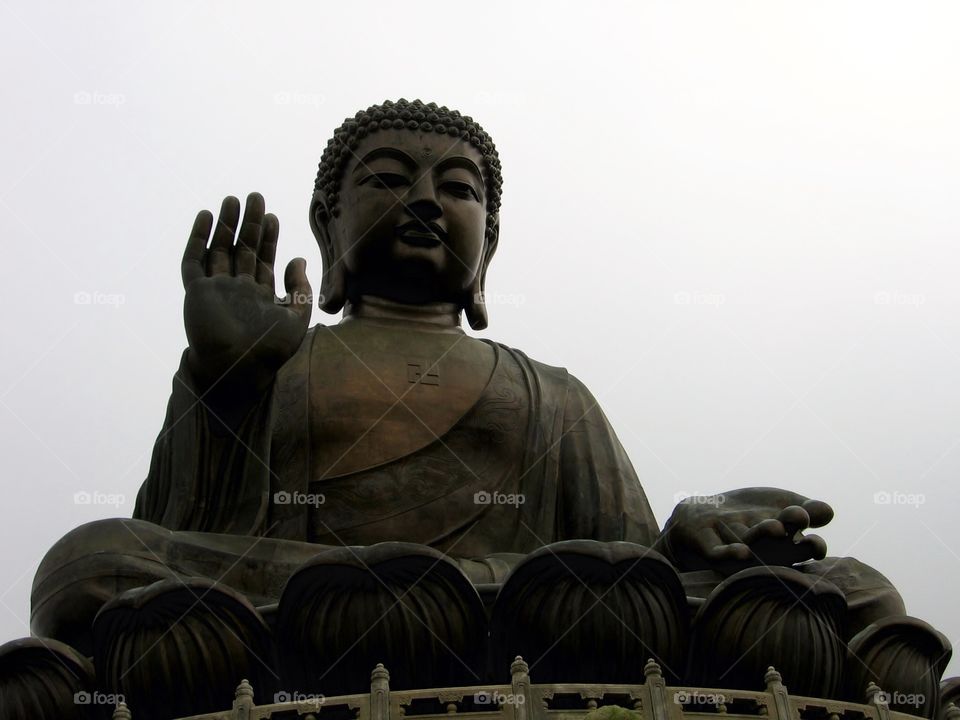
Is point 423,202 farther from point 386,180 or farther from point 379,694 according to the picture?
point 379,694

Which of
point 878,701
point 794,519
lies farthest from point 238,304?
point 878,701

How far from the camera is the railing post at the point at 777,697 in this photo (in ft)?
20.1

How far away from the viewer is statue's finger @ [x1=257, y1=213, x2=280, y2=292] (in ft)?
26.3

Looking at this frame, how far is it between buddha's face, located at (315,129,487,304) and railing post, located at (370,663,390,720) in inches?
158

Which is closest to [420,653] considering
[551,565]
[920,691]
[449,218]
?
[551,565]

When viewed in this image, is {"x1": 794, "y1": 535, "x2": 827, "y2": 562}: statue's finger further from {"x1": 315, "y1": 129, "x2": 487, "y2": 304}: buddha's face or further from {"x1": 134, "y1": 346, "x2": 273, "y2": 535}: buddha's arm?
{"x1": 315, "y1": 129, "x2": 487, "y2": 304}: buddha's face

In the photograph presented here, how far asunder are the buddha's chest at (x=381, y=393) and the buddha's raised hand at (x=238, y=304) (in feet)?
2.87

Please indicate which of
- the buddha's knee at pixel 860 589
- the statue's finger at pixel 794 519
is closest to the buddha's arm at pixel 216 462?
the statue's finger at pixel 794 519

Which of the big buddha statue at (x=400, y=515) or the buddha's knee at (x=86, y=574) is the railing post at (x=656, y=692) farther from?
the buddha's knee at (x=86, y=574)

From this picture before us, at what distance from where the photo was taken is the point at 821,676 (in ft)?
22.0

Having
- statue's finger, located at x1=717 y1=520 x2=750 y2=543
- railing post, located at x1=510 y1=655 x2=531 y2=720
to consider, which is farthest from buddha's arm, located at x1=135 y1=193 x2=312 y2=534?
railing post, located at x1=510 y1=655 x2=531 y2=720

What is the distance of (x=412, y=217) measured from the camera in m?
9.51

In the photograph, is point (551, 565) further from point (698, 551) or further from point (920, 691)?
point (920, 691)

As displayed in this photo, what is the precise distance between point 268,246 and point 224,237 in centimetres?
23
